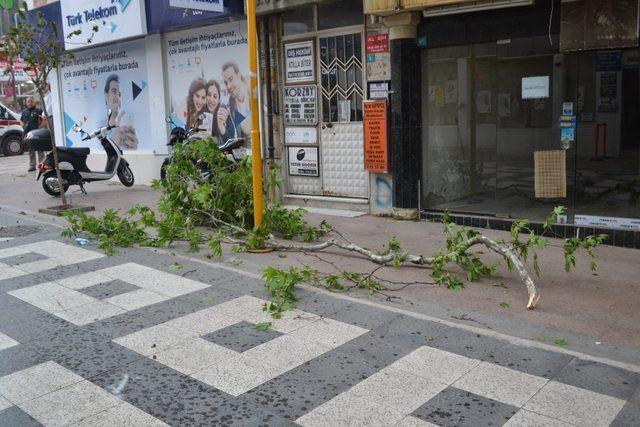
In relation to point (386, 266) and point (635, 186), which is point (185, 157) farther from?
point (635, 186)

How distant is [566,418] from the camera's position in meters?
3.76

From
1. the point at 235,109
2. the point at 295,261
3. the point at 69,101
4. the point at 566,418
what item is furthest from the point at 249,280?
the point at 69,101

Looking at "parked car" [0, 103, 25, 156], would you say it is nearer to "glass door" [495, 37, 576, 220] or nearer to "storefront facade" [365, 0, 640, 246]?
"storefront facade" [365, 0, 640, 246]

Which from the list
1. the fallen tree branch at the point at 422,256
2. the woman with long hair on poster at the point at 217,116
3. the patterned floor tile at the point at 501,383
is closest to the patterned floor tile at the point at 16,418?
the patterned floor tile at the point at 501,383

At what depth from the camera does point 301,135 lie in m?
11.3

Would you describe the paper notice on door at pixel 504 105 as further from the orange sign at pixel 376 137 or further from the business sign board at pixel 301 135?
the business sign board at pixel 301 135

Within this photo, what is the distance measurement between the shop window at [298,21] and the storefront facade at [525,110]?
6.47ft

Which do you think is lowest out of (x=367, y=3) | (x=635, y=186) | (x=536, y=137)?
(x=635, y=186)

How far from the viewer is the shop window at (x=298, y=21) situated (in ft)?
35.4

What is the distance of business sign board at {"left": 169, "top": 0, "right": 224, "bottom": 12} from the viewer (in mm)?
10537

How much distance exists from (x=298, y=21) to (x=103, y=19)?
20.2 ft

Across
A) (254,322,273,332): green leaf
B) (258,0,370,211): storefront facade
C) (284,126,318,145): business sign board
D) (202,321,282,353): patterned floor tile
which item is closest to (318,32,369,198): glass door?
(258,0,370,211): storefront facade

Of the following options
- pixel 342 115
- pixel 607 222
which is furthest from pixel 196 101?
pixel 607 222

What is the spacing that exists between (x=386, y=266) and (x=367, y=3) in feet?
13.2
